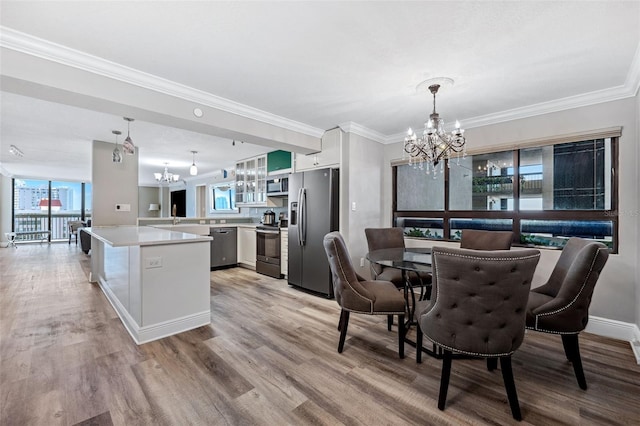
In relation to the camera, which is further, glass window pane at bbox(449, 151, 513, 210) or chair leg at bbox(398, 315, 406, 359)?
glass window pane at bbox(449, 151, 513, 210)

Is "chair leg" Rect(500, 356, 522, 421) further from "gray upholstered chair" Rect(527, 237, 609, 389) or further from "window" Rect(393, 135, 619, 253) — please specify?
"window" Rect(393, 135, 619, 253)

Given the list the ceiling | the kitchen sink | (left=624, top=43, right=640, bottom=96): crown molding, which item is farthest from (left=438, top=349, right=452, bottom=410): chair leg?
the kitchen sink

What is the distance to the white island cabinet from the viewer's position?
8.39 feet

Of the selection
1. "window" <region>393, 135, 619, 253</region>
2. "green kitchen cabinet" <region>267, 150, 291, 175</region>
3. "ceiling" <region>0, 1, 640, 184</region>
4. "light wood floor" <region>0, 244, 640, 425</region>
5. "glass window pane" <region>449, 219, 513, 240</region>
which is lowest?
"light wood floor" <region>0, 244, 640, 425</region>

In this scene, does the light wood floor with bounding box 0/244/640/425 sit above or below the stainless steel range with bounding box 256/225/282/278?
below

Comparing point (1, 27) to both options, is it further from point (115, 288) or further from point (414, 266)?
point (414, 266)

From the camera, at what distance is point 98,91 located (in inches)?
89.9

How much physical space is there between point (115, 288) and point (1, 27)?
2694 millimetres

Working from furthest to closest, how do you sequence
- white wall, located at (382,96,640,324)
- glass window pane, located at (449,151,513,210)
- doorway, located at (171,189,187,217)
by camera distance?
doorway, located at (171,189,187,217) < glass window pane, located at (449,151,513,210) < white wall, located at (382,96,640,324)

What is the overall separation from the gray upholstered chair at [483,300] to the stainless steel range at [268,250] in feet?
11.7

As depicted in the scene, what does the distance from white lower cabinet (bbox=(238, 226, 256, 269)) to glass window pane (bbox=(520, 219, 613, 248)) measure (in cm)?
435

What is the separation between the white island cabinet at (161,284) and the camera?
101 inches

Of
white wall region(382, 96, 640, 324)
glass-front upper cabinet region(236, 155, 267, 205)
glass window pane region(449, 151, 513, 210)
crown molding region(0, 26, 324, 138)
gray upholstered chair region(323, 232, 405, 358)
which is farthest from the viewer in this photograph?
glass-front upper cabinet region(236, 155, 267, 205)

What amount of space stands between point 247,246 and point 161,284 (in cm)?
310
